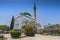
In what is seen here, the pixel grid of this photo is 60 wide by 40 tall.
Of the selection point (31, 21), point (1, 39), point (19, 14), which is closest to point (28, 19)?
point (31, 21)

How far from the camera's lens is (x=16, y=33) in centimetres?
2814

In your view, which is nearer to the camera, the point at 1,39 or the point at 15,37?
the point at 1,39

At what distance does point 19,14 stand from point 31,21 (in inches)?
287

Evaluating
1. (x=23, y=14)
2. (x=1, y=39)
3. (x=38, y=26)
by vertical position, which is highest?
(x=23, y=14)

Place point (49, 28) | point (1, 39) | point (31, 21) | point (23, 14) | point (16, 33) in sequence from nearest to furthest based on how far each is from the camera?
point (1, 39)
point (16, 33)
point (49, 28)
point (31, 21)
point (23, 14)

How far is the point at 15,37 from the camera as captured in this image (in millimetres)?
28219

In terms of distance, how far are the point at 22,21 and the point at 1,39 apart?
29771 millimetres

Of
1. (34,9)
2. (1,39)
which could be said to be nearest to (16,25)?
(34,9)

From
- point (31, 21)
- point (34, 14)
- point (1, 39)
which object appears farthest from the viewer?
point (34, 14)

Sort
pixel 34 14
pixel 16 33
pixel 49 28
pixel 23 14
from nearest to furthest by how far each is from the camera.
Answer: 1. pixel 16 33
2. pixel 49 28
3. pixel 23 14
4. pixel 34 14

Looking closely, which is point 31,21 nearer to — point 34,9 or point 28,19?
point 28,19

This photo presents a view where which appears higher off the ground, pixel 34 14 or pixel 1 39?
pixel 34 14

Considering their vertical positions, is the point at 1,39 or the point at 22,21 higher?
the point at 22,21

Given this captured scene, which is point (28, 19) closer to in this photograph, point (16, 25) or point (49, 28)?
point (16, 25)
